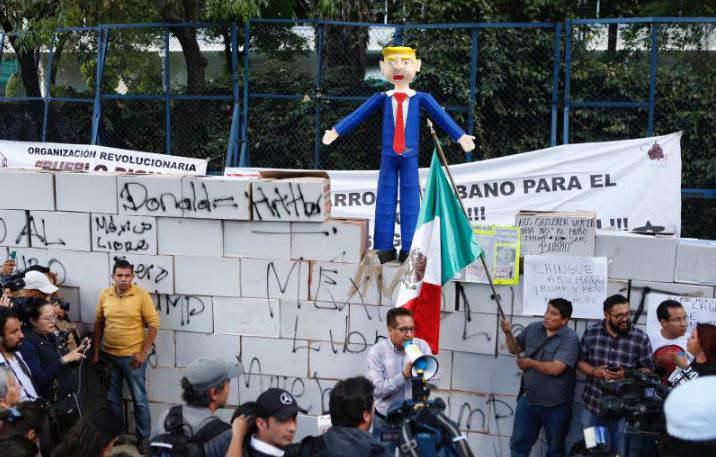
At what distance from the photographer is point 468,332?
6.95 metres

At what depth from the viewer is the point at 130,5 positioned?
50.2 feet

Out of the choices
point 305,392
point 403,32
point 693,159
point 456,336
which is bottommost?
point 305,392

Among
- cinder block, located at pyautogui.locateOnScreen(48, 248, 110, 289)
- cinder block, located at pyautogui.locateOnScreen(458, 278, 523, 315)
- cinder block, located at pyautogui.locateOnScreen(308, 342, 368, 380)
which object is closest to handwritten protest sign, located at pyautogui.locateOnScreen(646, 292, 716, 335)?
cinder block, located at pyautogui.locateOnScreen(458, 278, 523, 315)

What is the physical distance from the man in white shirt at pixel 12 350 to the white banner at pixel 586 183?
4.89 meters

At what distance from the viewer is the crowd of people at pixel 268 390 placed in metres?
3.86

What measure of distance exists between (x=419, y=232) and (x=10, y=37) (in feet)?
30.5

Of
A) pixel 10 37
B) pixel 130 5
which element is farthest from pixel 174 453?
pixel 130 5

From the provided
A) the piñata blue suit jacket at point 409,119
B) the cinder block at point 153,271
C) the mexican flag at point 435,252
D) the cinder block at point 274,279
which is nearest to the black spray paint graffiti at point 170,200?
the cinder block at point 153,271

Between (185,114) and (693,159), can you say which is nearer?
(693,159)

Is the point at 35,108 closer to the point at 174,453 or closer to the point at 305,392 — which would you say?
the point at 305,392

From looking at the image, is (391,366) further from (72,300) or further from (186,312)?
(72,300)

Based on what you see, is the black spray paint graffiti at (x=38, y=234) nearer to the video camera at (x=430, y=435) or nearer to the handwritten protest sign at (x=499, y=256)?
the handwritten protest sign at (x=499, y=256)

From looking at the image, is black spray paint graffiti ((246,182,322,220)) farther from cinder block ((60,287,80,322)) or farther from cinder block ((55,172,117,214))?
cinder block ((60,287,80,322))

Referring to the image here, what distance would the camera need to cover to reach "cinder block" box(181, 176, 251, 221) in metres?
7.18
